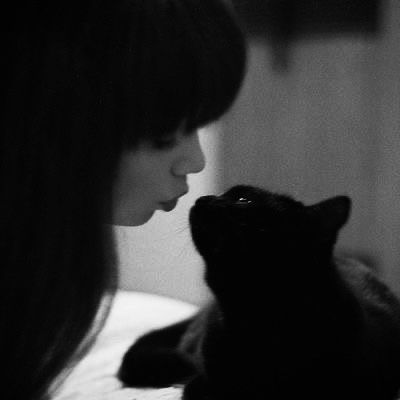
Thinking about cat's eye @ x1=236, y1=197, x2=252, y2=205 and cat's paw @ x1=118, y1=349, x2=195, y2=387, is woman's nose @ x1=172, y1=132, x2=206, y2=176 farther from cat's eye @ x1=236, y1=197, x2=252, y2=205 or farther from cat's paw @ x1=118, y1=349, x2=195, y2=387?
cat's paw @ x1=118, y1=349, x2=195, y2=387

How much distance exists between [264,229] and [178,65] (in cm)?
25

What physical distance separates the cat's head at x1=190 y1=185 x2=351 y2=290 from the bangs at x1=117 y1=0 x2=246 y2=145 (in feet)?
0.47

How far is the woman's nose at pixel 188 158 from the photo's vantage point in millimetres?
798

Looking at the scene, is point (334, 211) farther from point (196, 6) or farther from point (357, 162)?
point (357, 162)

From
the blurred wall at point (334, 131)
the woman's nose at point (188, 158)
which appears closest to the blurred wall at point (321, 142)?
the blurred wall at point (334, 131)

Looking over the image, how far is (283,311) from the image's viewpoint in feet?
2.92

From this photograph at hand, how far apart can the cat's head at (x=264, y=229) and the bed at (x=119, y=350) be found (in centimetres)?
21

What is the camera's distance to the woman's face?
767mm

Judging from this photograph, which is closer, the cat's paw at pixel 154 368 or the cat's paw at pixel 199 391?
the cat's paw at pixel 199 391

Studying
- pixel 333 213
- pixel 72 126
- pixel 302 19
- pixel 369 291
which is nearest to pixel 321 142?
pixel 302 19

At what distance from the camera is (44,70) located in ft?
2.25

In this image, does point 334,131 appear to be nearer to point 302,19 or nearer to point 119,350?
point 302,19

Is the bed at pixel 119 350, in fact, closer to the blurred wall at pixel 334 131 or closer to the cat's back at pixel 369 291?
the cat's back at pixel 369 291

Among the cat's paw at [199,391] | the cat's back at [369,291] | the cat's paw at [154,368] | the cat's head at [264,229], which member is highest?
the cat's head at [264,229]
